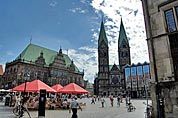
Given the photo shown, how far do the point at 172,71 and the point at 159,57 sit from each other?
119cm

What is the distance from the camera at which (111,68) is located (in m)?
101

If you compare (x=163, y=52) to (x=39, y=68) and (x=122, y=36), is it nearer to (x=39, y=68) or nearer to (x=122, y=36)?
(x=39, y=68)

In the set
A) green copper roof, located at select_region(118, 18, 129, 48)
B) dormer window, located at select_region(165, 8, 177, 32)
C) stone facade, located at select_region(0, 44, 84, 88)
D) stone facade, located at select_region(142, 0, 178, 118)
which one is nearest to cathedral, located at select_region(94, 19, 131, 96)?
green copper roof, located at select_region(118, 18, 129, 48)

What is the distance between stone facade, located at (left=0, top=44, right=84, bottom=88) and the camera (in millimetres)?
56938

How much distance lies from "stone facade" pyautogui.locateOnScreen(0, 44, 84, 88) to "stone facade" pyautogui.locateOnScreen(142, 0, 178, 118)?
148ft

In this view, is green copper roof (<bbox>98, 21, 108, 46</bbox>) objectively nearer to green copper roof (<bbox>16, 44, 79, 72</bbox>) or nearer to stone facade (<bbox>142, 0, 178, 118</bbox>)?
green copper roof (<bbox>16, 44, 79, 72</bbox>)

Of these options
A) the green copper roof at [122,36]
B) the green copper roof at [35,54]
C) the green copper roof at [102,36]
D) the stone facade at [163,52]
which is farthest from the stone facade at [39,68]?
the stone facade at [163,52]

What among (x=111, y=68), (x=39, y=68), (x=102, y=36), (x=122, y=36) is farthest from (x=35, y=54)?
(x=122, y=36)

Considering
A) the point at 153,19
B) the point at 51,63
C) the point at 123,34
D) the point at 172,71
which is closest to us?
the point at 172,71

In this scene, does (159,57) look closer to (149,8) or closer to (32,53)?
(149,8)

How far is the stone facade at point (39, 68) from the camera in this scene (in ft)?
187

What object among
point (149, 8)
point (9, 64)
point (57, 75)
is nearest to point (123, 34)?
point (57, 75)

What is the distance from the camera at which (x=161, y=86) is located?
1022cm

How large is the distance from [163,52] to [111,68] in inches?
3590
